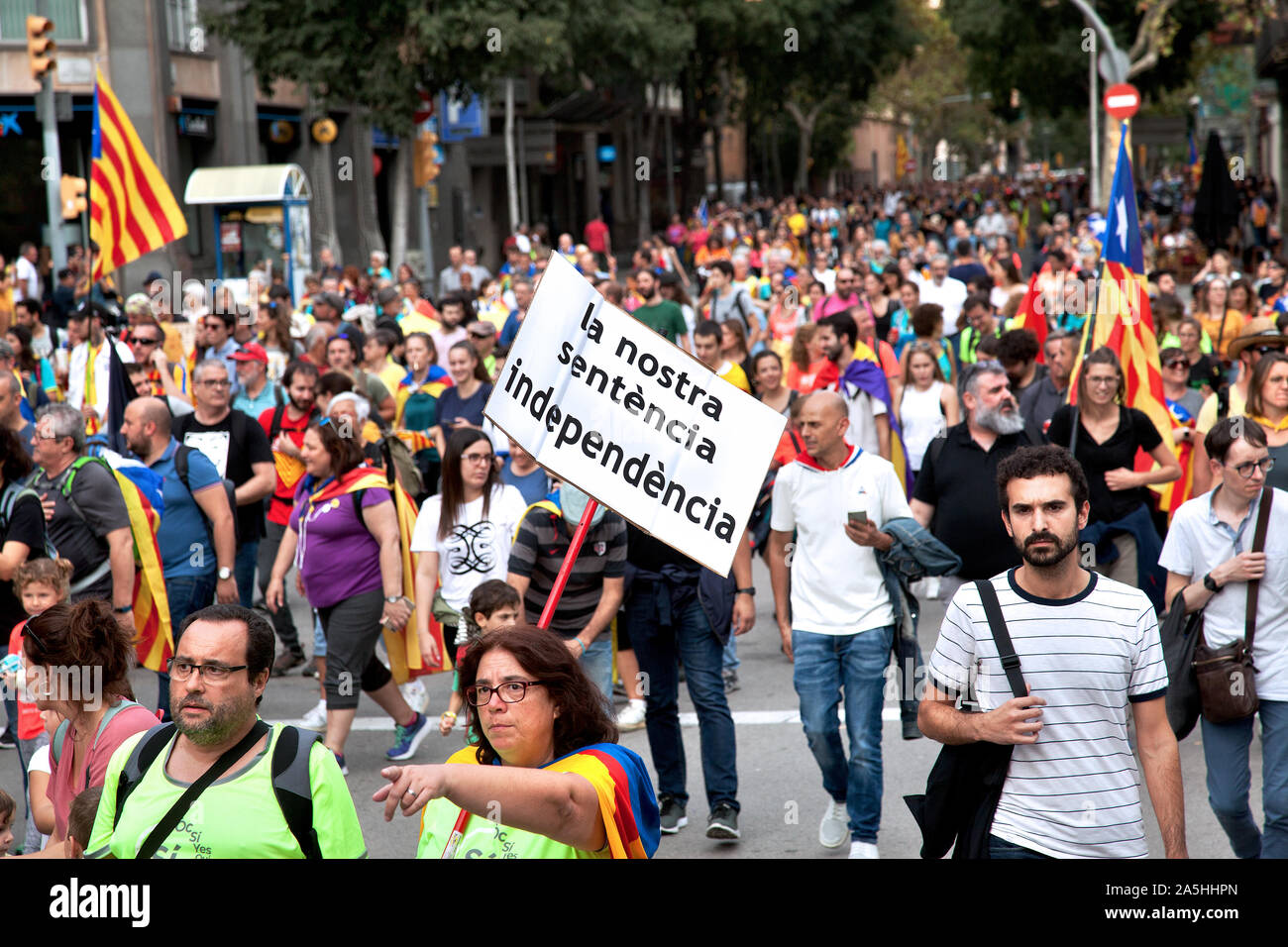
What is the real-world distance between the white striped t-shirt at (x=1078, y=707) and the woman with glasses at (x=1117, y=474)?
3433 mm

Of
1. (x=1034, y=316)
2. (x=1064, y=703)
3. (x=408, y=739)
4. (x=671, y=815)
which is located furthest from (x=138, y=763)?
(x=1034, y=316)

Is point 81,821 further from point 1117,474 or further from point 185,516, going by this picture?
point 1117,474

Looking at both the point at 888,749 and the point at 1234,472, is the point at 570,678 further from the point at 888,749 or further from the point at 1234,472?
the point at 888,749

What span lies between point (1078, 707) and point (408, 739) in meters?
4.66

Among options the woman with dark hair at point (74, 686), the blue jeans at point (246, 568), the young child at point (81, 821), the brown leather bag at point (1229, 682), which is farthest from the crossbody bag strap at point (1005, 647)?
the blue jeans at point (246, 568)

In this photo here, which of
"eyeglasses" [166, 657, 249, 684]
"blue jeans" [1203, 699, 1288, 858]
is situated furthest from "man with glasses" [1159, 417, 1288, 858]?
"eyeglasses" [166, 657, 249, 684]

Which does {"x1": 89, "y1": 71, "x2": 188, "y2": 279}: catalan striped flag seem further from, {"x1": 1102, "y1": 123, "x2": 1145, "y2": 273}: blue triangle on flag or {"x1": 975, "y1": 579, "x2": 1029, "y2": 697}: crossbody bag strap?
{"x1": 975, "y1": 579, "x2": 1029, "y2": 697}: crossbody bag strap

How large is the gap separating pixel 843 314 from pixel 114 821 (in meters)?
7.59

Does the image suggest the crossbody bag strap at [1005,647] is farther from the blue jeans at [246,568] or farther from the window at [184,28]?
the window at [184,28]

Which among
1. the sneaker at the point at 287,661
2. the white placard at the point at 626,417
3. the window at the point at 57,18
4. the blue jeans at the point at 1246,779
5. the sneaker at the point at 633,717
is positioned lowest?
the sneaker at the point at 287,661

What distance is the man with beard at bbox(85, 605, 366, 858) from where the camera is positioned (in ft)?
11.4

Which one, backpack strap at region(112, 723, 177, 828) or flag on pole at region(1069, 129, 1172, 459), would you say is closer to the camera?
backpack strap at region(112, 723, 177, 828)

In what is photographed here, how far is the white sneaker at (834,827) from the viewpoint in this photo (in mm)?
6375

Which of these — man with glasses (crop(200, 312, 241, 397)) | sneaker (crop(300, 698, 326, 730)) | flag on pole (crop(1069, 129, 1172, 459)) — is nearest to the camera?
sneaker (crop(300, 698, 326, 730))
